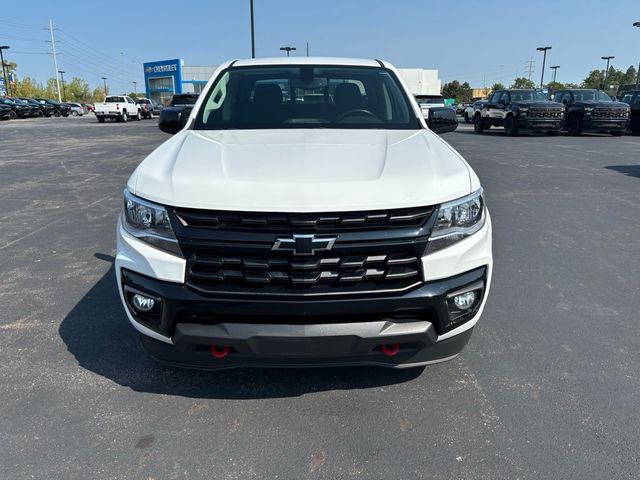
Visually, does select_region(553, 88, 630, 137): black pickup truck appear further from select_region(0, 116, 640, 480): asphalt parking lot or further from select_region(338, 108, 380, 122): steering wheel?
select_region(338, 108, 380, 122): steering wheel

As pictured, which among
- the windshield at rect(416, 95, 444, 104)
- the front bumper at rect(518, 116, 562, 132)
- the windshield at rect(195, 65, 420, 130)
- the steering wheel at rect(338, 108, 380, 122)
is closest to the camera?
the windshield at rect(195, 65, 420, 130)

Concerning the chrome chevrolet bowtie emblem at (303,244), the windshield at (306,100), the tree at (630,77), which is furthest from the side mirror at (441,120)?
the tree at (630,77)

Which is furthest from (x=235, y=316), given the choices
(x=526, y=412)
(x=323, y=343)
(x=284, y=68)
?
(x=284, y=68)

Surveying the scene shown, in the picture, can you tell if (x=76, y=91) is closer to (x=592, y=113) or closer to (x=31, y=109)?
(x=31, y=109)

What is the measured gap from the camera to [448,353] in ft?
8.24

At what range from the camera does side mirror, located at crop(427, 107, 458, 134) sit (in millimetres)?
4129

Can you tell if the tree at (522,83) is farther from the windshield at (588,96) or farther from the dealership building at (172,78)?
the windshield at (588,96)

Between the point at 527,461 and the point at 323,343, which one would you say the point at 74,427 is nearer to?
the point at 323,343

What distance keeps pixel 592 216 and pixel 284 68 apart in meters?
4.80

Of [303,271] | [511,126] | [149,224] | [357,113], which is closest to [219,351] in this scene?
[303,271]

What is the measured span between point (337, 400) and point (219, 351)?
75 cm

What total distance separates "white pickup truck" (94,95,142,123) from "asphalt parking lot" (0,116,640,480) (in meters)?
33.5

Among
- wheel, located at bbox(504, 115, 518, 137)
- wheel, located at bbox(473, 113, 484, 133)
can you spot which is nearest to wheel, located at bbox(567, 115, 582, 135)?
wheel, located at bbox(504, 115, 518, 137)

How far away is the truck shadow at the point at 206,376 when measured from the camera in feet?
9.15
